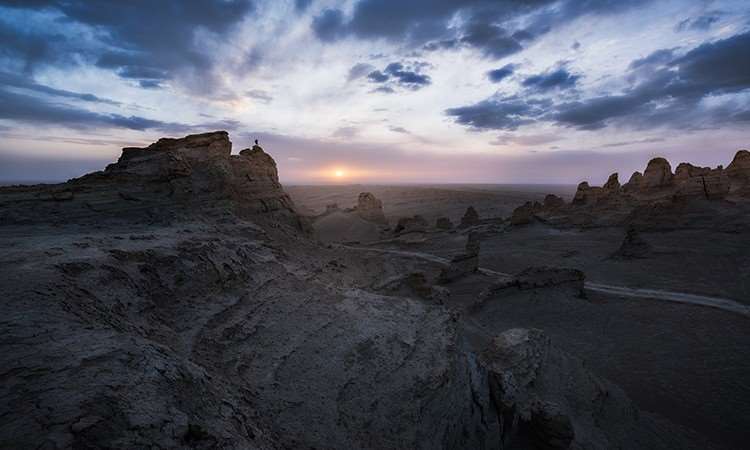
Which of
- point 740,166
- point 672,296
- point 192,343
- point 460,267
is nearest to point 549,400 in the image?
point 192,343

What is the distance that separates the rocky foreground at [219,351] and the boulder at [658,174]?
1612 inches

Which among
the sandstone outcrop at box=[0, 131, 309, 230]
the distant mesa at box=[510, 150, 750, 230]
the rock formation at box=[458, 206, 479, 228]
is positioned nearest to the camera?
the sandstone outcrop at box=[0, 131, 309, 230]

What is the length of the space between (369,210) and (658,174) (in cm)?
3453

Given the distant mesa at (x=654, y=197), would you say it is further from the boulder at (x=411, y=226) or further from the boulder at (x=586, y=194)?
the boulder at (x=411, y=226)

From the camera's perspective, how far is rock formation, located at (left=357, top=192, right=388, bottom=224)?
1859 inches

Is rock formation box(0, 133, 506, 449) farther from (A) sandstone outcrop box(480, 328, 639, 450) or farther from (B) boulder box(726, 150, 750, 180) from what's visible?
(B) boulder box(726, 150, 750, 180)

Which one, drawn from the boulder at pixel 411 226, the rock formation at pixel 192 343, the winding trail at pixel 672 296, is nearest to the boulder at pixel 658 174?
the boulder at pixel 411 226

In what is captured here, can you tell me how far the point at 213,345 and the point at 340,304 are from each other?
3.43 meters

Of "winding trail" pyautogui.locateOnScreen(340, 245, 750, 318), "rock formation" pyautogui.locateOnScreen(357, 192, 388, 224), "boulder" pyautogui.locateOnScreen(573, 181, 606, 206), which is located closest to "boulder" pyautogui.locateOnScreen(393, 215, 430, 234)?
"rock formation" pyautogui.locateOnScreen(357, 192, 388, 224)

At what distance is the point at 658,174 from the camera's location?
43156 mm

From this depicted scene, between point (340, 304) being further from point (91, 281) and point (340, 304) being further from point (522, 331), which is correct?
point (522, 331)

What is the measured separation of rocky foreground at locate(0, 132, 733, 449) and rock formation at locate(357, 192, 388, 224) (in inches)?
1286

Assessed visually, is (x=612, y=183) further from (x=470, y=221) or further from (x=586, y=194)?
(x=470, y=221)

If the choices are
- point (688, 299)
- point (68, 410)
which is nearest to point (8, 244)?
point (68, 410)
